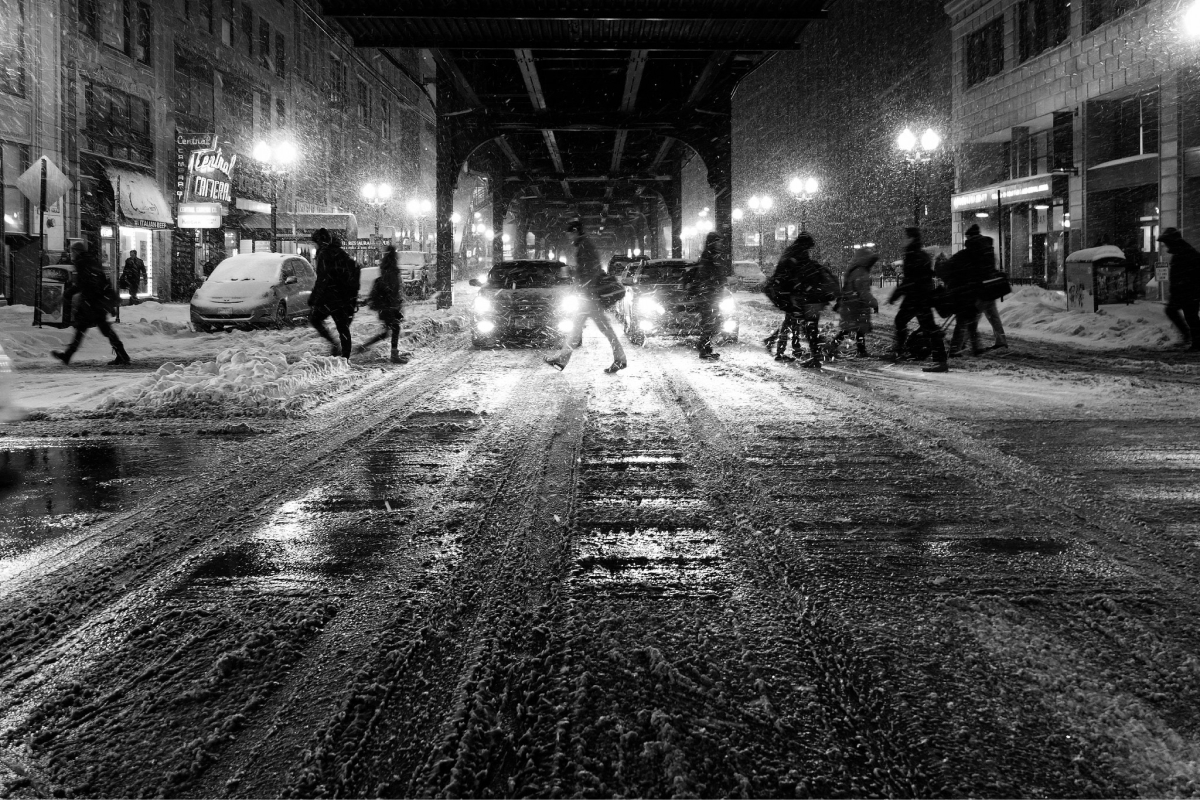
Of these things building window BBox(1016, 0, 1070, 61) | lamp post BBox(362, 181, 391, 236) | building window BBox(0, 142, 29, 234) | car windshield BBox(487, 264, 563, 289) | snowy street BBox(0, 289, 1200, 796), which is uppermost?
building window BBox(1016, 0, 1070, 61)

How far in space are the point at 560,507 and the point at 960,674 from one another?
2676 millimetres

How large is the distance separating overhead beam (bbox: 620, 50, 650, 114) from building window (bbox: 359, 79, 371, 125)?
38.4m

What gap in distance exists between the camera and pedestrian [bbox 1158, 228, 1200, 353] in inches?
512

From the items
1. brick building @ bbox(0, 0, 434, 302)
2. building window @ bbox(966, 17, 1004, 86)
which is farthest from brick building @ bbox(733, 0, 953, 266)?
brick building @ bbox(0, 0, 434, 302)

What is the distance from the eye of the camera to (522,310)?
15789mm

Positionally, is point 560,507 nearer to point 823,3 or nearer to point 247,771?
point 247,771

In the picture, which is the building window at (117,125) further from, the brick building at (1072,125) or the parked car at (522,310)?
the brick building at (1072,125)

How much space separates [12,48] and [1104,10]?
108ft

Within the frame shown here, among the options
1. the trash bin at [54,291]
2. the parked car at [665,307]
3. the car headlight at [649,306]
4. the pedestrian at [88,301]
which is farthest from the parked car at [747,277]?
the pedestrian at [88,301]

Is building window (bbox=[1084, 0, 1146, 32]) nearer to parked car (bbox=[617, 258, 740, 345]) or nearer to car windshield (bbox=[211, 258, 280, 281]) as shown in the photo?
parked car (bbox=[617, 258, 740, 345])

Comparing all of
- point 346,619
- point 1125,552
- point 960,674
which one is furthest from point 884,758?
point 1125,552

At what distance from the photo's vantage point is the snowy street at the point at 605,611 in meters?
2.48

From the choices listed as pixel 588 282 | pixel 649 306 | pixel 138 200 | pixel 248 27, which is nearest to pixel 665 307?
pixel 649 306

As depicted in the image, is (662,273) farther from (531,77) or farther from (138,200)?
(138,200)
